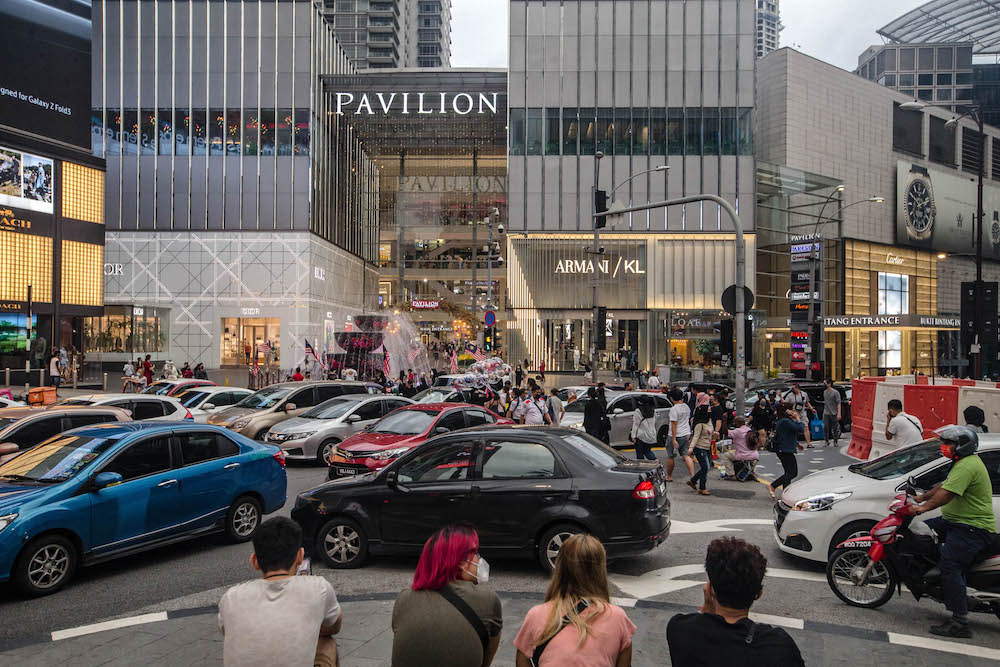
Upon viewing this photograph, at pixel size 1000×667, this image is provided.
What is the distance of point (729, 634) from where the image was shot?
2.87 m

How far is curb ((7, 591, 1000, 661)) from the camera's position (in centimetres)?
586

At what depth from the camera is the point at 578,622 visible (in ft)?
10.2

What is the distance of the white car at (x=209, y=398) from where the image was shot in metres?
18.9

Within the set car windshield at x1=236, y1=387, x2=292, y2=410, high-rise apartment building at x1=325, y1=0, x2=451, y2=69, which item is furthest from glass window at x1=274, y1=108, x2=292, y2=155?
high-rise apartment building at x1=325, y1=0, x2=451, y2=69

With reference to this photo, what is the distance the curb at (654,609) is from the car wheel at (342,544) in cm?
89

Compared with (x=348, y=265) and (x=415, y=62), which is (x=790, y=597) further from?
(x=415, y=62)

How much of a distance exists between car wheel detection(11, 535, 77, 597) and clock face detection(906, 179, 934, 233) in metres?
65.9

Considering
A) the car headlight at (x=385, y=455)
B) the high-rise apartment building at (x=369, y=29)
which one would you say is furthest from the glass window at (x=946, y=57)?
the car headlight at (x=385, y=455)

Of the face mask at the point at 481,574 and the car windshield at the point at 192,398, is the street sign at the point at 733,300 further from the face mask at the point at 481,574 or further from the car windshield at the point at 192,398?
the car windshield at the point at 192,398

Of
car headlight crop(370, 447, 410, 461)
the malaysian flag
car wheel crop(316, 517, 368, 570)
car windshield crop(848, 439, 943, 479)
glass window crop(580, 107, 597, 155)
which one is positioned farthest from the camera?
glass window crop(580, 107, 597, 155)

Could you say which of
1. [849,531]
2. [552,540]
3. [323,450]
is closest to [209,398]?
[323,450]

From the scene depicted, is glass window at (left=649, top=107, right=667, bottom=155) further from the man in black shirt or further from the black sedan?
the man in black shirt

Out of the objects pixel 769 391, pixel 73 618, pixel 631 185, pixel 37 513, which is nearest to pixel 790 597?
pixel 73 618

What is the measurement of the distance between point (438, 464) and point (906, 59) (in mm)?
100101
